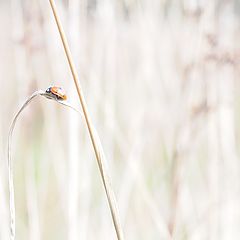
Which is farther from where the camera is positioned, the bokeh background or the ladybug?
the bokeh background

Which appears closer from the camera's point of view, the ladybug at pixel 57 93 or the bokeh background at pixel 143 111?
the ladybug at pixel 57 93

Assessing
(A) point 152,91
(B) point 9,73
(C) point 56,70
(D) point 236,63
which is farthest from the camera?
(B) point 9,73

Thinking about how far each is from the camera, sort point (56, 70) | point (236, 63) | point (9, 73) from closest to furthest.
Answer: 1. point (236, 63)
2. point (56, 70)
3. point (9, 73)

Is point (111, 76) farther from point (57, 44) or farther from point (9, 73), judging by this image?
point (9, 73)

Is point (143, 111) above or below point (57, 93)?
above

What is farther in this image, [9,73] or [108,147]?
[9,73]

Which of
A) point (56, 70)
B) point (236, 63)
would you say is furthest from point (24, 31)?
point (236, 63)

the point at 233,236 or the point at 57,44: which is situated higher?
the point at 57,44

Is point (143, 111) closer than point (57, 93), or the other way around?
point (57, 93)

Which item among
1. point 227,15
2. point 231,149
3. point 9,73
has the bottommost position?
point 231,149
